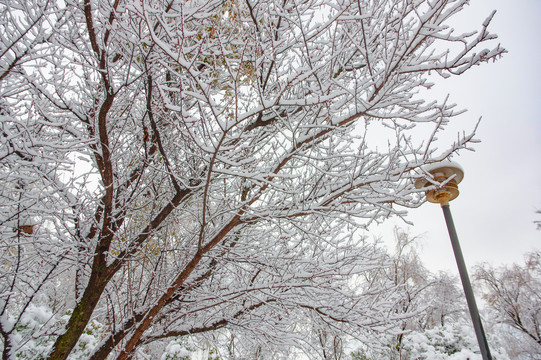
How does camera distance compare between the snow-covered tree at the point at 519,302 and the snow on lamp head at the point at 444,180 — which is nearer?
the snow on lamp head at the point at 444,180

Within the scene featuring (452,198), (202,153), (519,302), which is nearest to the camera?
(202,153)

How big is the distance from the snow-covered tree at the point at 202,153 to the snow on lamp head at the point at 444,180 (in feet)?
1.80

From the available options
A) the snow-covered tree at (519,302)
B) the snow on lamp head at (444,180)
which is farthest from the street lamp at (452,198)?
the snow-covered tree at (519,302)

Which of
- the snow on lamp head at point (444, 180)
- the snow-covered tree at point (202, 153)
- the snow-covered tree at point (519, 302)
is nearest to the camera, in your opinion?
the snow-covered tree at point (202, 153)

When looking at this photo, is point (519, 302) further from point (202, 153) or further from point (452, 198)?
point (202, 153)

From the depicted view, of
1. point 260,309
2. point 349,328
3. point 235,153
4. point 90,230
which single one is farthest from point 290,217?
point 90,230

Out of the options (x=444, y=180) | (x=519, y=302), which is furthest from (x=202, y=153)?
(x=519, y=302)

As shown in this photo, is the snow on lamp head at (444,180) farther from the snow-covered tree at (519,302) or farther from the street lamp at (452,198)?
the snow-covered tree at (519,302)

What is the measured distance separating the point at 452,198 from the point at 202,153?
10.7ft

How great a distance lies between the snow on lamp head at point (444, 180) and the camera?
125 inches

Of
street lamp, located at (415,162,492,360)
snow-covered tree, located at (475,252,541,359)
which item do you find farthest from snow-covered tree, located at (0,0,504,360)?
snow-covered tree, located at (475,252,541,359)

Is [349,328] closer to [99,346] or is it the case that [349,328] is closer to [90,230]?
[99,346]

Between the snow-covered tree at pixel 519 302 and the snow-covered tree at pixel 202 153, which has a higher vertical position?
the snow-covered tree at pixel 519 302

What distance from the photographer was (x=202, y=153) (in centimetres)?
266
